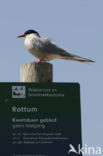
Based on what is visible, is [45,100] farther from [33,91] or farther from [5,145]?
[5,145]

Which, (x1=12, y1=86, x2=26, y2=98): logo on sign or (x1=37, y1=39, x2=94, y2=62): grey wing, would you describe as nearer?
(x1=12, y1=86, x2=26, y2=98): logo on sign

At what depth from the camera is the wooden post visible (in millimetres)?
5555

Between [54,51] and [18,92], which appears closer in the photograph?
[18,92]

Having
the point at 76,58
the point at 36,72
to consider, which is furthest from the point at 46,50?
the point at 36,72

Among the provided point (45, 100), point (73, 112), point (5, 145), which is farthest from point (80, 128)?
point (5, 145)

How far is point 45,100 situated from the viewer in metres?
5.14

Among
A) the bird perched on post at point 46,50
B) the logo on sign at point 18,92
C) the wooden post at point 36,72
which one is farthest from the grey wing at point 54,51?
the logo on sign at point 18,92

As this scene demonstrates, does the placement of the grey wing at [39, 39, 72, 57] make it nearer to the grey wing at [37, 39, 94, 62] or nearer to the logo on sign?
the grey wing at [37, 39, 94, 62]

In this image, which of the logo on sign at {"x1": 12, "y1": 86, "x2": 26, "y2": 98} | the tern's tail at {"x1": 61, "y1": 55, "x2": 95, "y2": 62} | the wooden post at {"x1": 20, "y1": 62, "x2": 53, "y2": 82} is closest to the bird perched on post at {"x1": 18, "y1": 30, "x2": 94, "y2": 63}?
the tern's tail at {"x1": 61, "y1": 55, "x2": 95, "y2": 62}

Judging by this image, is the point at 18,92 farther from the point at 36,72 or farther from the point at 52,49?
the point at 52,49

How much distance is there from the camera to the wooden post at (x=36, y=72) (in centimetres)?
555

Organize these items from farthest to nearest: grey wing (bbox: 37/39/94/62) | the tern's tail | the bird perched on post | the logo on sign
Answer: grey wing (bbox: 37/39/94/62), the bird perched on post, the tern's tail, the logo on sign

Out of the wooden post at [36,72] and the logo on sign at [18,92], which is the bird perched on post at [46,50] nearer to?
the wooden post at [36,72]

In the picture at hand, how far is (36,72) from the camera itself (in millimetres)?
5625
